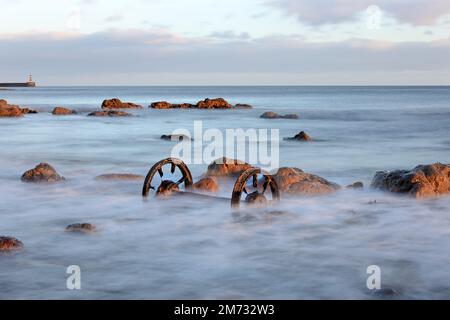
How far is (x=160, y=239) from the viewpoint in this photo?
855 cm

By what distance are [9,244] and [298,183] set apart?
5620 millimetres

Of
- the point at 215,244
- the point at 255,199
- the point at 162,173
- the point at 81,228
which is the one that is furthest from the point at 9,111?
the point at 215,244

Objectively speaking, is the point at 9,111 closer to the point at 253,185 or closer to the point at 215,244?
the point at 253,185

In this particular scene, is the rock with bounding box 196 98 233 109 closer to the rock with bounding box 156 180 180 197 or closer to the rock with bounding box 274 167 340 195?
the rock with bounding box 274 167 340 195

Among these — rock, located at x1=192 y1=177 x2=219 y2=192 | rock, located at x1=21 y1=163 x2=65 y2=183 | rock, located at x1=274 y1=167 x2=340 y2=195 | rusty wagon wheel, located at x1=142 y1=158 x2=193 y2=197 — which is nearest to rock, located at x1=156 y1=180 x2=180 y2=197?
rusty wagon wheel, located at x1=142 y1=158 x2=193 y2=197

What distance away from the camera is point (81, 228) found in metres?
8.83

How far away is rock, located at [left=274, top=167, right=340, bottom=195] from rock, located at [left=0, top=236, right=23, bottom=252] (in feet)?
16.9

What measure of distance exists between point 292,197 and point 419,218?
7.80ft

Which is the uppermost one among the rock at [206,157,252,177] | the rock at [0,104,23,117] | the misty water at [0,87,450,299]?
the rock at [0,104,23,117]

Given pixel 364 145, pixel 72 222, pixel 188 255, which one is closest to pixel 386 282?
pixel 188 255

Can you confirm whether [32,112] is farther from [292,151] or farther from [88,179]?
[88,179]

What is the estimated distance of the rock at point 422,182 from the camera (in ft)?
36.0

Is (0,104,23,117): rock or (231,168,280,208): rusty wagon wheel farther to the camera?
(0,104,23,117): rock

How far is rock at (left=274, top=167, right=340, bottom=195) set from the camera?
1130 cm
